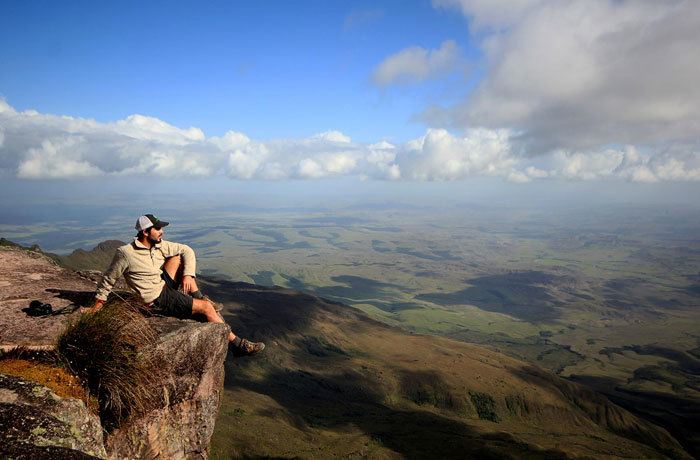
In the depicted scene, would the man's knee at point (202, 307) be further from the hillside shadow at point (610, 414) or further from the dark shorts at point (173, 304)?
the hillside shadow at point (610, 414)

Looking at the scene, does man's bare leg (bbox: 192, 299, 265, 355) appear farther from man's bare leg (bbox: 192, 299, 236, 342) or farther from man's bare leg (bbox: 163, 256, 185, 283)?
man's bare leg (bbox: 163, 256, 185, 283)

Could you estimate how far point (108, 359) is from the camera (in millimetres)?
9188

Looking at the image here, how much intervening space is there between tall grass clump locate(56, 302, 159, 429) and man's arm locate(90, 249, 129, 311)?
1.21 m

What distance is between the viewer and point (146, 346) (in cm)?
1026

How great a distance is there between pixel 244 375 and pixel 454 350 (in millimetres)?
86332

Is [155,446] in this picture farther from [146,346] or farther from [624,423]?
[624,423]

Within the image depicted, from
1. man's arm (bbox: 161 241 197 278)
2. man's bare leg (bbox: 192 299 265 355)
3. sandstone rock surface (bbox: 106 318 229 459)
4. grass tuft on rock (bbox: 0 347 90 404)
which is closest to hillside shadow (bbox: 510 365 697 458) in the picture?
man's bare leg (bbox: 192 299 265 355)

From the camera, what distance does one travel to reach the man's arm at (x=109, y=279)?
1082 centimetres

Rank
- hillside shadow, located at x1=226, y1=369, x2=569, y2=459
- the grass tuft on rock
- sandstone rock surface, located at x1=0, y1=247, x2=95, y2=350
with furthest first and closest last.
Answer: hillside shadow, located at x1=226, y1=369, x2=569, y2=459
sandstone rock surface, located at x1=0, y1=247, x2=95, y2=350
the grass tuft on rock

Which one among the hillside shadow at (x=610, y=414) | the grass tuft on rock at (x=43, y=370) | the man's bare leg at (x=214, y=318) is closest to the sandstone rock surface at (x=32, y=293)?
the grass tuft on rock at (x=43, y=370)

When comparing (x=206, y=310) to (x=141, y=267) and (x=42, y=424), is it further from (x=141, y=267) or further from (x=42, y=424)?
→ (x=42, y=424)

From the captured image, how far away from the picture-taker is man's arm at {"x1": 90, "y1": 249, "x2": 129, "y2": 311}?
1082 centimetres

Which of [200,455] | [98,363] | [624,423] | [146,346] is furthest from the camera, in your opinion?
[624,423]

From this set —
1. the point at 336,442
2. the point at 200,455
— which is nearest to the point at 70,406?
the point at 200,455
